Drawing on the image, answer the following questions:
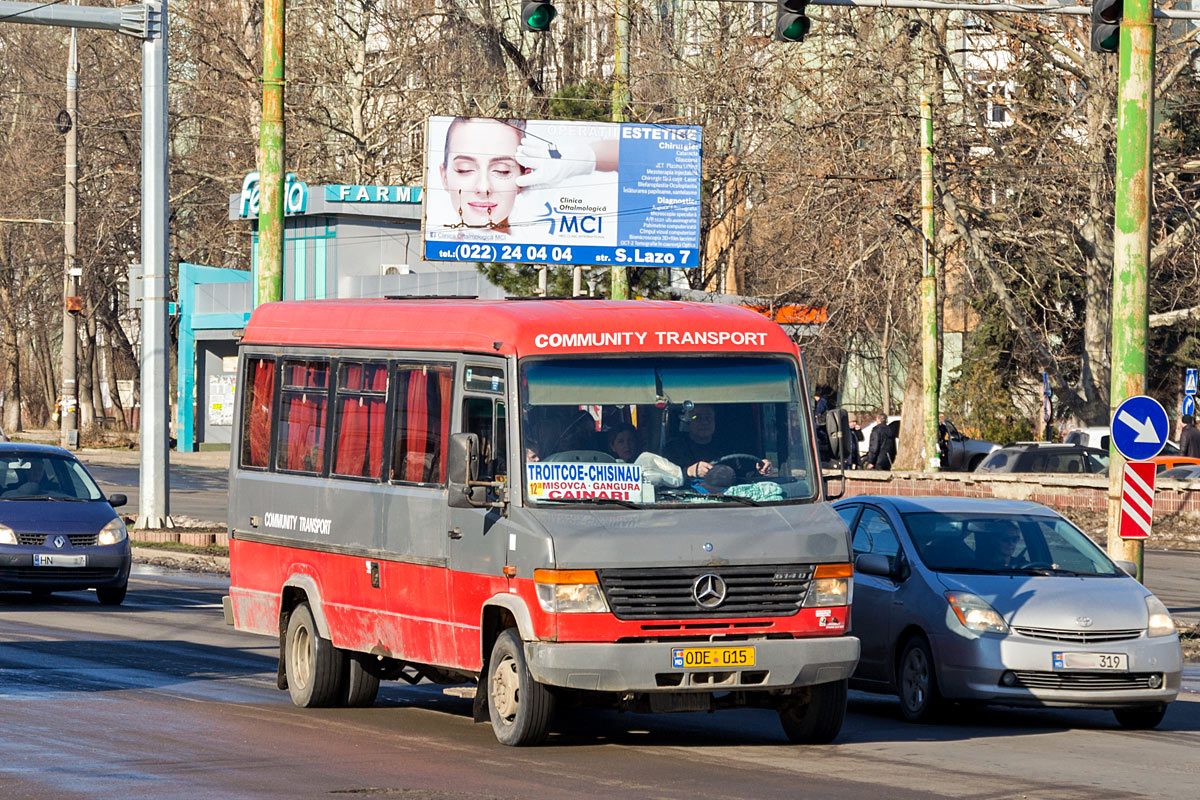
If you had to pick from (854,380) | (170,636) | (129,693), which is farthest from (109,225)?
(129,693)

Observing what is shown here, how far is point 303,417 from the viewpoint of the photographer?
13.3 meters

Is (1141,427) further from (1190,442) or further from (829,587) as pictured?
(1190,442)

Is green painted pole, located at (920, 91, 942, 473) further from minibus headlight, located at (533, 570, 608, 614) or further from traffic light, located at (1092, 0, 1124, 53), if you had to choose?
minibus headlight, located at (533, 570, 608, 614)

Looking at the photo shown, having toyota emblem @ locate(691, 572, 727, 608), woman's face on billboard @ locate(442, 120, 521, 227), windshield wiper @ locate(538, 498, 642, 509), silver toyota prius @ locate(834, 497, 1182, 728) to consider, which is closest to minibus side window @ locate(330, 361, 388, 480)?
windshield wiper @ locate(538, 498, 642, 509)

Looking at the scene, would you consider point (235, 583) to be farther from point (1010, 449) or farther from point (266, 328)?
point (1010, 449)

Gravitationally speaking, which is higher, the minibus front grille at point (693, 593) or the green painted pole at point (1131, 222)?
the green painted pole at point (1131, 222)

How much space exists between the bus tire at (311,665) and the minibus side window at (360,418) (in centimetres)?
107

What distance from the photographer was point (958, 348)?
71812 mm

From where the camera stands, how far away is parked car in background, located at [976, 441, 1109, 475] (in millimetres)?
35844

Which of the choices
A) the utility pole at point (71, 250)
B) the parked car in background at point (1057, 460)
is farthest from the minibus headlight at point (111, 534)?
the utility pole at point (71, 250)

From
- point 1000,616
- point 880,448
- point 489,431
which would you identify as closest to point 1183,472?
point 880,448

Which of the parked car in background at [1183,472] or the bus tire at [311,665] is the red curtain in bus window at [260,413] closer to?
the bus tire at [311,665]

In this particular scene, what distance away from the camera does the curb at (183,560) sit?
25266 mm

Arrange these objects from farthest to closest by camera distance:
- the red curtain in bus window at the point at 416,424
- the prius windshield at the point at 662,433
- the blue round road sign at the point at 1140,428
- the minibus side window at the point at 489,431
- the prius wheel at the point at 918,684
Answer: the blue round road sign at the point at 1140,428, the prius wheel at the point at 918,684, the red curtain in bus window at the point at 416,424, the minibus side window at the point at 489,431, the prius windshield at the point at 662,433
